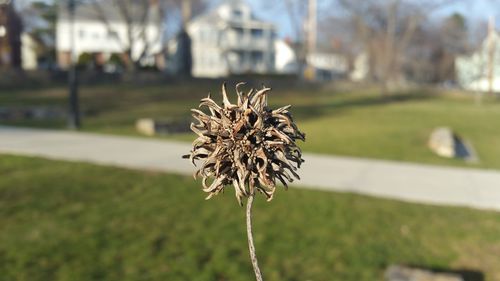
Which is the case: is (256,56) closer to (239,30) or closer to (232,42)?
(232,42)

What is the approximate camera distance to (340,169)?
41.0 ft

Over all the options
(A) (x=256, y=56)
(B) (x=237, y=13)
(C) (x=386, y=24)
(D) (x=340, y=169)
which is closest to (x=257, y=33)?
(A) (x=256, y=56)

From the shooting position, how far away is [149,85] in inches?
1556

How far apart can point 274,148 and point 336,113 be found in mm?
29012

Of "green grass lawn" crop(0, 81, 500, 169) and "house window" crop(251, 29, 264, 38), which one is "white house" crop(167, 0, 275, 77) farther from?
"green grass lawn" crop(0, 81, 500, 169)

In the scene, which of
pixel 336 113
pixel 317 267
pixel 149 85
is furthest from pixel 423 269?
pixel 149 85

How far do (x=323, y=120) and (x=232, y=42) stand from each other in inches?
1787

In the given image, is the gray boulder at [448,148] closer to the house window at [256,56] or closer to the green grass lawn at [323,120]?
the green grass lawn at [323,120]

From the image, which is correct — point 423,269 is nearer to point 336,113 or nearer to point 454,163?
point 454,163

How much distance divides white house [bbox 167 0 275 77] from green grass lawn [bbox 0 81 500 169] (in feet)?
80.4

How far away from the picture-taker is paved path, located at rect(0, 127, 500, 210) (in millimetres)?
10258

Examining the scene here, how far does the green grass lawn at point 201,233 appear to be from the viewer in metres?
6.24

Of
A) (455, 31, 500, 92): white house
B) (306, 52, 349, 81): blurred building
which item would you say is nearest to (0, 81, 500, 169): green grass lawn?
(455, 31, 500, 92): white house

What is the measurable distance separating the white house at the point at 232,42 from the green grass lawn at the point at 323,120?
24513 mm
